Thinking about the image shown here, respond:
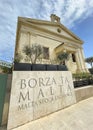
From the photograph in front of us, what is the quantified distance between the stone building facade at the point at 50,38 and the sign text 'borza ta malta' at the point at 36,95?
4.78m

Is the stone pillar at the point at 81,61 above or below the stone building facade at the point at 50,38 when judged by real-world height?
below

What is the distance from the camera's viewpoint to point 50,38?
11.1m

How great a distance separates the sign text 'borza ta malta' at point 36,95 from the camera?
223 centimetres

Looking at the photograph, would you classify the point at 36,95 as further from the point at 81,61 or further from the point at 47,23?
the point at 81,61

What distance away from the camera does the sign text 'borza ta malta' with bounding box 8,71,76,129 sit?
87.7 inches

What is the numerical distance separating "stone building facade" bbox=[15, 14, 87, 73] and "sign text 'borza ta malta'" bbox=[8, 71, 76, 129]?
4777 mm

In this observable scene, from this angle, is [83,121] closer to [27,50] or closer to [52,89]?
[52,89]

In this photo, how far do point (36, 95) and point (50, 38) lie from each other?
9.76 metres

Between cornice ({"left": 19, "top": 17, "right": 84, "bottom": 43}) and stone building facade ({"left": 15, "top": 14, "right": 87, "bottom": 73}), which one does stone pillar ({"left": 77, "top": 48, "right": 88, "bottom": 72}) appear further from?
cornice ({"left": 19, "top": 17, "right": 84, "bottom": 43})

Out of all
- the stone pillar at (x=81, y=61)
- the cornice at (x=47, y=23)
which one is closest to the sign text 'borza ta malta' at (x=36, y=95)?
the cornice at (x=47, y=23)

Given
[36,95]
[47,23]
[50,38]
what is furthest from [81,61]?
[36,95]

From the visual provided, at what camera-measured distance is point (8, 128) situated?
1.98 meters

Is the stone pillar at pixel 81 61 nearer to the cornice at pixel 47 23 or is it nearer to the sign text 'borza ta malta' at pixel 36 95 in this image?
the cornice at pixel 47 23

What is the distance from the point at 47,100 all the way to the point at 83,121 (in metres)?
1.20
